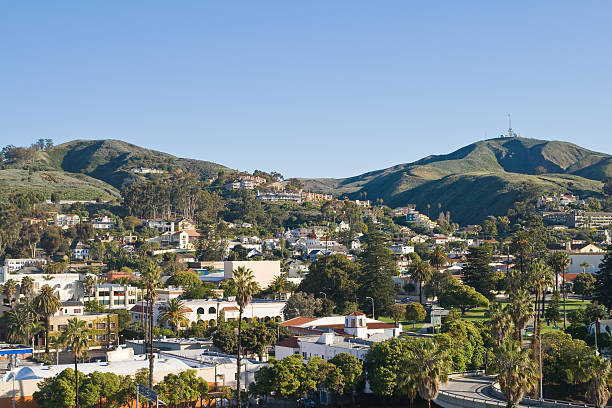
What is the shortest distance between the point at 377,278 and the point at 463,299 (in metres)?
12.7

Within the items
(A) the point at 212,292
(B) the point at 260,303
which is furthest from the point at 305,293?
(A) the point at 212,292

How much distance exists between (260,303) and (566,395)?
58518mm

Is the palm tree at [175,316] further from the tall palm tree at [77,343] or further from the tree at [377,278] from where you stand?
the tall palm tree at [77,343]

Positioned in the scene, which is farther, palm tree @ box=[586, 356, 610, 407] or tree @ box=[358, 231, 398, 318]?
tree @ box=[358, 231, 398, 318]

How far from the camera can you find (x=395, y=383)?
68.2 m

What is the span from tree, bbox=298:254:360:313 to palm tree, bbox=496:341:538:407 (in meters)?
66.5

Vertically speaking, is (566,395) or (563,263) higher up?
(563,263)

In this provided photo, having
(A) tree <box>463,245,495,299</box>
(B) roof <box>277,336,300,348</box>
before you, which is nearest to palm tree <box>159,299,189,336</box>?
(B) roof <box>277,336,300,348</box>

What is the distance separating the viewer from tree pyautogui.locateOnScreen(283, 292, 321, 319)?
4510 inches

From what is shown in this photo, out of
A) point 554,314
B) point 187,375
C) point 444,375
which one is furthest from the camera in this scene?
point 554,314

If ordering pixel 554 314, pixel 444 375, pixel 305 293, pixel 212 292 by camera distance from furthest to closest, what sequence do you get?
pixel 212 292 → pixel 305 293 → pixel 554 314 → pixel 444 375

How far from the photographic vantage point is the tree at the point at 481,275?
12494 cm

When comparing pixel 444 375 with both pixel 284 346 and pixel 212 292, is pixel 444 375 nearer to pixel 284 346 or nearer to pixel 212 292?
pixel 284 346

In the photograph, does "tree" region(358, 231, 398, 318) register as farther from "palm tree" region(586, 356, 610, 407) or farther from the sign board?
"palm tree" region(586, 356, 610, 407)
